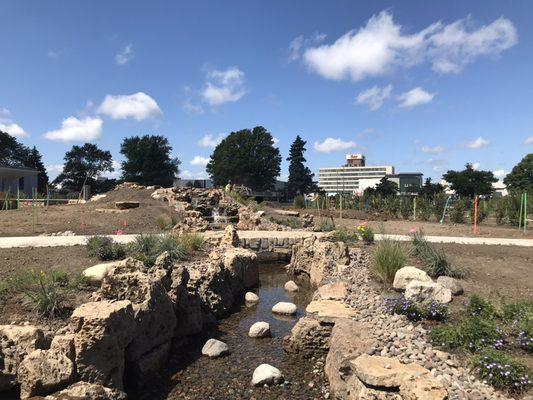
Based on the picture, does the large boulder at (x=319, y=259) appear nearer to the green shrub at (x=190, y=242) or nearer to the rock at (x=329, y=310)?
the rock at (x=329, y=310)

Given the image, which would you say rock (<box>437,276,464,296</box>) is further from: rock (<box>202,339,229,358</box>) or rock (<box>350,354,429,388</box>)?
rock (<box>202,339,229,358</box>)

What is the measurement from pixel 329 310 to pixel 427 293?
1490 millimetres

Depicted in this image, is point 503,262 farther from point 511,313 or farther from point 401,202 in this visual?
point 401,202

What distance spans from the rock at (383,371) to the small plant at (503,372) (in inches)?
20.9

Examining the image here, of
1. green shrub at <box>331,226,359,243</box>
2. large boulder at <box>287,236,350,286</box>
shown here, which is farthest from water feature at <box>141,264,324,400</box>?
green shrub at <box>331,226,359,243</box>

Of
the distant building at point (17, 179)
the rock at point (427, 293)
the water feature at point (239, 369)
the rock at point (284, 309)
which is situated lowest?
the water feature at point (239, 369)

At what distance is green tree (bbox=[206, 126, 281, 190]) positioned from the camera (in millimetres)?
66938

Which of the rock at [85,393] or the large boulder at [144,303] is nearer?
the rock at [85,393]

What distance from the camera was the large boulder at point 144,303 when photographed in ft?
17.3

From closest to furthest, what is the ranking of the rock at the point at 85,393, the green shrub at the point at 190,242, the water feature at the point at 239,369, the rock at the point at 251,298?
the rock at the point at 85,393
the water feature at the point at 239,369
the rock at the point at 251,298
the green shrub at the point at 190,242

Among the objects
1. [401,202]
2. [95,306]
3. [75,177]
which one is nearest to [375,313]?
[95,306]

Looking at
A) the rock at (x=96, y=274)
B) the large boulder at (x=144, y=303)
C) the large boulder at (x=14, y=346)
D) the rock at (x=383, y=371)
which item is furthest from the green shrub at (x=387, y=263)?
the large boulder at (x=14, y=346)

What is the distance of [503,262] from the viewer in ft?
29.3

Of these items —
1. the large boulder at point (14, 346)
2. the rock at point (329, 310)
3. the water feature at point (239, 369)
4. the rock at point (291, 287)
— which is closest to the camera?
the large boulder at point (14, 346)
